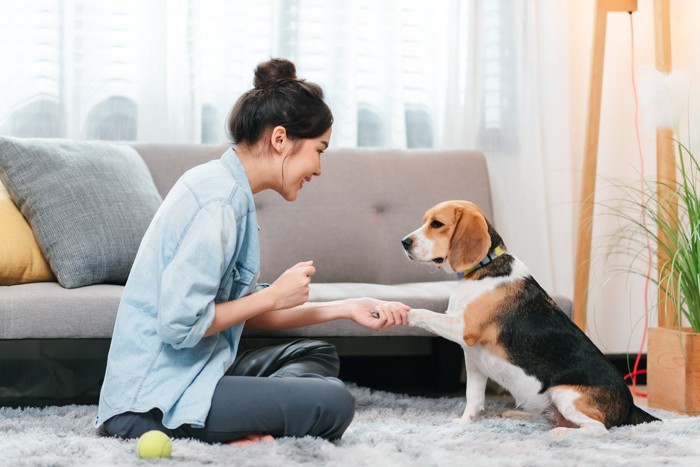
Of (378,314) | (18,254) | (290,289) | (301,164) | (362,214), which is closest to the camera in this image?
(290,289)

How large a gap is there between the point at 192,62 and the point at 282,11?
1.34ft

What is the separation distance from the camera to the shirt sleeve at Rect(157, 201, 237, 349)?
1.79 metres

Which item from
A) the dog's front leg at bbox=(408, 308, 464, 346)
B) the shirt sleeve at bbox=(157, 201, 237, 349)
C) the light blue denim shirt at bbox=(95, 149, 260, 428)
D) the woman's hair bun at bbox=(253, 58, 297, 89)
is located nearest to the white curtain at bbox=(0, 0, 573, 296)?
the dog's front leg at bbox=(408, 308, 464, 346)

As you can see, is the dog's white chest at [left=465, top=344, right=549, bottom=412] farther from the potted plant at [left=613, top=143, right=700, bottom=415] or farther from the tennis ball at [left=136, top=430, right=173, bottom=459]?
the tennis ball at [left=136, top=430, right=173, bottom=459]

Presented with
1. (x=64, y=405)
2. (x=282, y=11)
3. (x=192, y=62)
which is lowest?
(x=64, y=405)

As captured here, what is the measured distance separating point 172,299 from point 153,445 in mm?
292

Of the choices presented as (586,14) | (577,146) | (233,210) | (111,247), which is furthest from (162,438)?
(586,14)

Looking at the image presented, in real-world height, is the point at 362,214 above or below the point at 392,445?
above

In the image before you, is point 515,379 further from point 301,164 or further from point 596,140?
point 596,140

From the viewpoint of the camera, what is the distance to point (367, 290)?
2.84 m

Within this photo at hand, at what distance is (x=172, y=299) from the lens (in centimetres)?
180

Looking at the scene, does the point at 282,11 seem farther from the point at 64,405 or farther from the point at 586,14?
the point at 64,405

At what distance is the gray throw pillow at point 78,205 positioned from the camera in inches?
103

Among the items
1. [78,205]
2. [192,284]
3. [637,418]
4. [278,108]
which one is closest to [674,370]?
[637,418]
